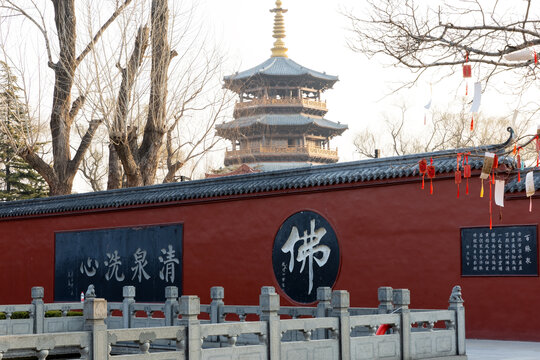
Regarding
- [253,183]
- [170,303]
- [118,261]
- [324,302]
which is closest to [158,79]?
[118,261]

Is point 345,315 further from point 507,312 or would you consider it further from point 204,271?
point 204,271

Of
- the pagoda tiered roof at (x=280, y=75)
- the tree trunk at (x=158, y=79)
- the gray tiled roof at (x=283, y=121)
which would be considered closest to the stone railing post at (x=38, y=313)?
the tree trunk at (x=158, y=79)

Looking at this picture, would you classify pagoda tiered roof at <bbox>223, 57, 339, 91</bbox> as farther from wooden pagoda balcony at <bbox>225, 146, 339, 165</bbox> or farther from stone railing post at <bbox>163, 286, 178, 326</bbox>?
stone railing post at <bbox>163, 286, 178, 326</bbox>

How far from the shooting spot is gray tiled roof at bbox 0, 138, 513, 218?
10570 mm

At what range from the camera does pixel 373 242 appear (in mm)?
10977

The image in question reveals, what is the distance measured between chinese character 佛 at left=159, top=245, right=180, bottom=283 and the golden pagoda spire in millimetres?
21309

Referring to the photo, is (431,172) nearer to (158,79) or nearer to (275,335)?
(275,335)

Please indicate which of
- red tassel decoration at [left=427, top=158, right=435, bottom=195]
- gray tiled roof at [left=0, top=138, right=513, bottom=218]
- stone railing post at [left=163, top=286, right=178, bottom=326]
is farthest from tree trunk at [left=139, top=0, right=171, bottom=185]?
red tassel decoration at [left=427, top=158, right=435, bottom=195]

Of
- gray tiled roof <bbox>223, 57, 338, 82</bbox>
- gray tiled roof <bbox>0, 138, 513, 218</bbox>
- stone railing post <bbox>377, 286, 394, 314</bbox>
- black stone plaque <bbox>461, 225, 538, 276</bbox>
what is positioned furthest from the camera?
gray tiled roof <bbox>223, 57, 338, 82</bbox>

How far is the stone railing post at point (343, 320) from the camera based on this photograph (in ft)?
23.8

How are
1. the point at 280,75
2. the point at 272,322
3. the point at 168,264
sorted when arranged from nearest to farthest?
1. the point at 272,322
2. the point at 168,264
3. the point at 280,75

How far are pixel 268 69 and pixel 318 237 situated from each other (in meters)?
21.7

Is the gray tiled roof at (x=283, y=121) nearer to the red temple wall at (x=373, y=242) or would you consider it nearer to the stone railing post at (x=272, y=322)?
the red temple wall at (x=373, y=242)

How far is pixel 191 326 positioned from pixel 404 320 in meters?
2.32
